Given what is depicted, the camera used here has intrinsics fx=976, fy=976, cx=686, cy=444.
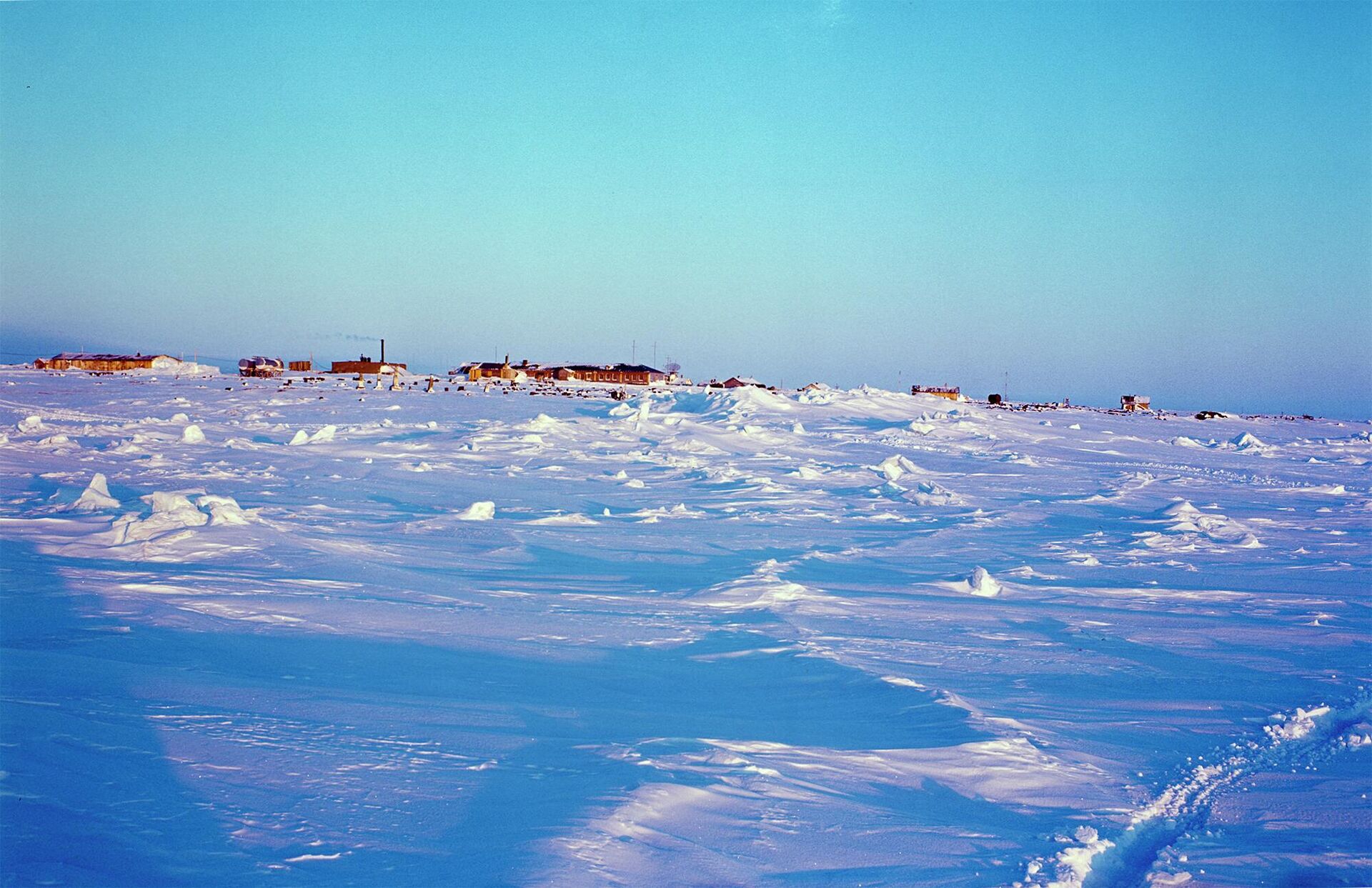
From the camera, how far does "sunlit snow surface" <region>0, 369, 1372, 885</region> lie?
3.49 metres

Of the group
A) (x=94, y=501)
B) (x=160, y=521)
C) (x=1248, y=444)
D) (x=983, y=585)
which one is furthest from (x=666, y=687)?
(x=1248, y=444)

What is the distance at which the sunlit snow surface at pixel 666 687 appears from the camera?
3.49 metres

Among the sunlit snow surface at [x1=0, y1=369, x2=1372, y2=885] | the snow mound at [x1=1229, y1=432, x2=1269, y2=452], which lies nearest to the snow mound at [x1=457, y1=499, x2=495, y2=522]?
the sunlit snow surface at [x1=0, y1=369, x2=1372, y2=885]

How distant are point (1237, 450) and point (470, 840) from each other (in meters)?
26.8

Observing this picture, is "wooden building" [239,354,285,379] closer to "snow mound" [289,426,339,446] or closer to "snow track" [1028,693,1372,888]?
"snow mound" [289,426,339,446]

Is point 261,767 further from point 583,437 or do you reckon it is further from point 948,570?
point 583,437

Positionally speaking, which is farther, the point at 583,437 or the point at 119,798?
the point at 583,437

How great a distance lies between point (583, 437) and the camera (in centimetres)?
2105

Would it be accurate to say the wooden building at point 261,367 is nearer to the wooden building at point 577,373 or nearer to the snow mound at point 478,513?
the wooden building at point 577,373

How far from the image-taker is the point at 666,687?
5633 mm

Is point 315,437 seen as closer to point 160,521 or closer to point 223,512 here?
point 223,512

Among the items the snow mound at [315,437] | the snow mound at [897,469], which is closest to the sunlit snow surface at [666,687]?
the snow mound at [897,469]

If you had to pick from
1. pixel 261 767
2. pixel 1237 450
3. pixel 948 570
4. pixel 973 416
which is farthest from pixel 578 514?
pixel 1237 450

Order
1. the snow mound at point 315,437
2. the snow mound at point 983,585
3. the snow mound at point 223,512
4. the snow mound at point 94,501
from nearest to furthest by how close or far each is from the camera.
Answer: the snow mound at point 983,585, the snow mound at point 223,512, the snow mound at point 94,501, the snow mound at point 315,437
